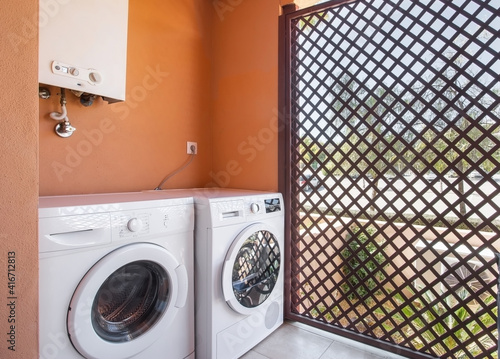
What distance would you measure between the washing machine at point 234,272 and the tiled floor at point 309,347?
7 cm

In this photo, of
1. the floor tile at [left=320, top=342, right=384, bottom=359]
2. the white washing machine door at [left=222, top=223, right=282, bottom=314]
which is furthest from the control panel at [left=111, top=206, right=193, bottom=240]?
the floor tile at [left=320, top=342, right=384, bottom=359]

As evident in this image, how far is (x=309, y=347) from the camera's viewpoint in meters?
1.73

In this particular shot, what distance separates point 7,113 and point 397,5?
Result: 6.42 feet

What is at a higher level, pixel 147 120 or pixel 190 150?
pixel 147 120

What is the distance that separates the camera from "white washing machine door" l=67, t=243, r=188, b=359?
1.07 meters

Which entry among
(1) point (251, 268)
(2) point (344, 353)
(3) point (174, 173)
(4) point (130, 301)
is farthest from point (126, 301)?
(2) point (344, 353)

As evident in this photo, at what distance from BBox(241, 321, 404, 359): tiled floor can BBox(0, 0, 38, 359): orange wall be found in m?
1.19

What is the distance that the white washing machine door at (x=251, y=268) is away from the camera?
1.51 m

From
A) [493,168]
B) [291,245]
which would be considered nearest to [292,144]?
[291,245]

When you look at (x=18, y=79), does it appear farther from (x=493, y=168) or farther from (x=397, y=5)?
(x=493, y=168)

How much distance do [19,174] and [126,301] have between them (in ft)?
2.48

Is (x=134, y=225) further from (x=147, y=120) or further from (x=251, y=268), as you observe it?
(x=147, y=120)

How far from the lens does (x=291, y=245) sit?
2039 millimetres

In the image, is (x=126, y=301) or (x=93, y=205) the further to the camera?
(x=126, y=301)
